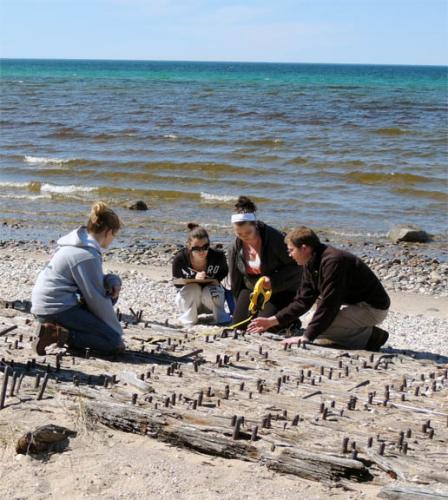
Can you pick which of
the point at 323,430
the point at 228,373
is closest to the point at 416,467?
the point at 323,430

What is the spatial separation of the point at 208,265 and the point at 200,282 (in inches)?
9.9

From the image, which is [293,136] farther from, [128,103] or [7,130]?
[128,103]

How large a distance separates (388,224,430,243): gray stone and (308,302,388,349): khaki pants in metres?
9.60

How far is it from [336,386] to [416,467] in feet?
5.72

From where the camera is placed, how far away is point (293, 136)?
33844mm

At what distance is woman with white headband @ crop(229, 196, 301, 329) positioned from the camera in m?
9.71

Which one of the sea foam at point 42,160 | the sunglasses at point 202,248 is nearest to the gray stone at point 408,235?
the sunglasses at point 202,248

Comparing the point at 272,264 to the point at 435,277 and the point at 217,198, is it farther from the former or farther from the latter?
the point at 217,198

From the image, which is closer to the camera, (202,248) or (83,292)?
(83,292)

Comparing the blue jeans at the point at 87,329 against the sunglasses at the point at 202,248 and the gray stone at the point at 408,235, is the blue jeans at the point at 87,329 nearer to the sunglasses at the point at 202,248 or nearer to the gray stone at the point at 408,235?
the sunglasses at the point at 202,248

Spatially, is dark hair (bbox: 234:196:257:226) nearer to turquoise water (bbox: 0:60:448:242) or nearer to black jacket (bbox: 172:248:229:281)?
black jacket (bbox: 172:248:229:281)

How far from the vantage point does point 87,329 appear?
771 centimetres

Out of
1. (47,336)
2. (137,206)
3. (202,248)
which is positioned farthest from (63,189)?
(47,336)

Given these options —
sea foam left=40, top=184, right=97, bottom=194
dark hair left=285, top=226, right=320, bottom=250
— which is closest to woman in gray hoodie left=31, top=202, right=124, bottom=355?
dark hair left=285, top=226, right=320, bottom=250
